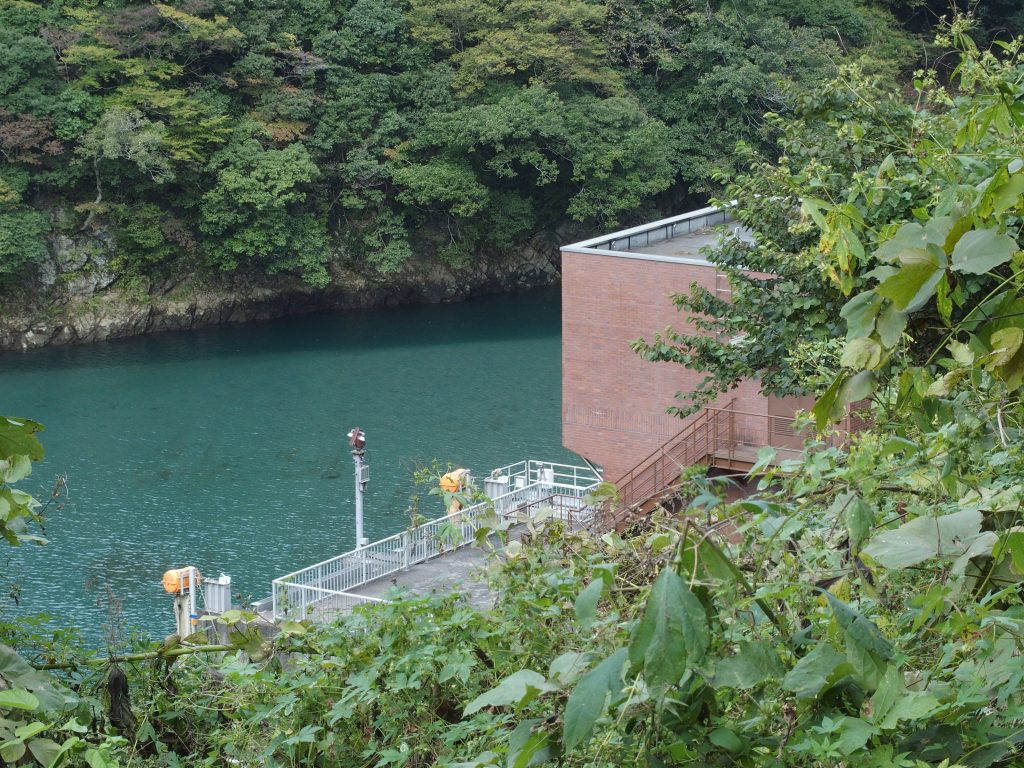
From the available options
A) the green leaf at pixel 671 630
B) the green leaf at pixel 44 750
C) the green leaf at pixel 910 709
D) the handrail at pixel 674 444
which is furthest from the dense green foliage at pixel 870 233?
the green leaf at pixel 44 750

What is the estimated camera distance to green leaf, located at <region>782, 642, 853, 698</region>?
245 cm

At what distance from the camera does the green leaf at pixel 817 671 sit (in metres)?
2.45

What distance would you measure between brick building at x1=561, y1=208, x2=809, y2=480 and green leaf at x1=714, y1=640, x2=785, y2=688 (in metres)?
12.8

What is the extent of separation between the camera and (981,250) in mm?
2297

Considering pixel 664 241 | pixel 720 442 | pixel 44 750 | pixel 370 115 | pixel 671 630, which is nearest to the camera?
pixel 671 630

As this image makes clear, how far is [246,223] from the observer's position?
→ 33.8m

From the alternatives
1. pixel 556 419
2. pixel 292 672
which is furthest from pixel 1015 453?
pixel 556 419

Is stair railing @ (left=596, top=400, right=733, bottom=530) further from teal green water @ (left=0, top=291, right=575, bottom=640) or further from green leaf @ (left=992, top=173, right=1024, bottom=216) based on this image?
green leaf @ (left=992, top=173, right=1024, bottom=216)

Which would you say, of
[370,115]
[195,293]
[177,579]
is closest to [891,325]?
[177,579]

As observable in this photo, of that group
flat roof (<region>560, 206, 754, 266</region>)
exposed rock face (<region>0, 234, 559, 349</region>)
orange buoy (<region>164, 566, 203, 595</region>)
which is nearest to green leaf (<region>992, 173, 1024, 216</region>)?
flat roof (<region>560, 206, 754, 266</region>)

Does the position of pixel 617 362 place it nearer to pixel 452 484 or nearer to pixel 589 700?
pixel 452 484

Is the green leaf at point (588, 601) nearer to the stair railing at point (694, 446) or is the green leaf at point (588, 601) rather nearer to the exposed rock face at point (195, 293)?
the stair railing at point (694, 446)

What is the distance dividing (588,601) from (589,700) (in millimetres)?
172

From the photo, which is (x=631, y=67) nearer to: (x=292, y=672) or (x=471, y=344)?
(x=471, y=344)
